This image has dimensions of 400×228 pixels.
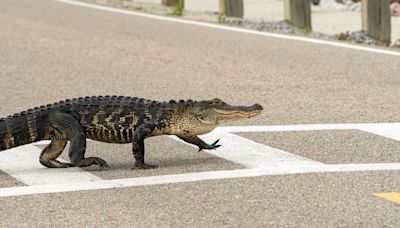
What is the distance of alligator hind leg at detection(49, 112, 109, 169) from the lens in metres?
8.99

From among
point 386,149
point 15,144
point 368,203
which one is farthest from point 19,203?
point 386,149

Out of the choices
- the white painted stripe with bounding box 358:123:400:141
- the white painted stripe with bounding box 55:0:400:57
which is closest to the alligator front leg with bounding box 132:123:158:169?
the white painted stripe with bounding box 358:123:400:141

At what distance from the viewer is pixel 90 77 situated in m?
14.2

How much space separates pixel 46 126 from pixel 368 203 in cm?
234

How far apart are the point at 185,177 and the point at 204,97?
4103 millimetres

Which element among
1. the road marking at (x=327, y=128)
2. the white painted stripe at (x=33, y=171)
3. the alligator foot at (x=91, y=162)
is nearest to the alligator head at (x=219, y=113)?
the alligator foot at (x=91, y=162)

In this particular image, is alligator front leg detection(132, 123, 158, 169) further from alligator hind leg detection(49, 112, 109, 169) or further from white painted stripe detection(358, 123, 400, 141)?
white painted stripe detection(358, 123, 400, 141)

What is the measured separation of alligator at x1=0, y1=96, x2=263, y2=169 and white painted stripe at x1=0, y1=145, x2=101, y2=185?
11cm

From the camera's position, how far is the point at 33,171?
9.16 m

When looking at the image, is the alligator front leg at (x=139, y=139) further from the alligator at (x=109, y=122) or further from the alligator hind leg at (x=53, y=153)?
the alligator hind leg at (x=53, y=153)

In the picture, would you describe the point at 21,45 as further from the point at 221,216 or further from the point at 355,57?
the point at 221,216

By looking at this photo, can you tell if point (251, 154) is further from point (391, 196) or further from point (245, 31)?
point (245, 31)

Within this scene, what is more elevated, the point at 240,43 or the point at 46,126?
the point at 46,126

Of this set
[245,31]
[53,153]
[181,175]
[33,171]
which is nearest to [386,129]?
[181,175]
